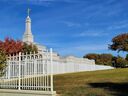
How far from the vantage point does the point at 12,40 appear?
4900 cm

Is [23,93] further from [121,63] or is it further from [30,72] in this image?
[121,63]

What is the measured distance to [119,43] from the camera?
8300cm

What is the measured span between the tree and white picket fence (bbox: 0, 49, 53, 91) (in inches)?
2625

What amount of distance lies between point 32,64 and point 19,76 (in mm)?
1081

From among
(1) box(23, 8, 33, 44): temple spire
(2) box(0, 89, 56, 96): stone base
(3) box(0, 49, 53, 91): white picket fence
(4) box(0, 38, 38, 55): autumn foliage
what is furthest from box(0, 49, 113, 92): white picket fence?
(1) box(23, 8, 33, 44): temple spire

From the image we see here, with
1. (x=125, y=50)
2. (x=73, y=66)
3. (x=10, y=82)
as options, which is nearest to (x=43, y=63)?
(x=10, y=82)

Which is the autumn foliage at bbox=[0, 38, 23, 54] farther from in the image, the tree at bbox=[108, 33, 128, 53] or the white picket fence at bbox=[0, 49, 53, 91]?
the tree at bbox=[108, 33, 128, 53]

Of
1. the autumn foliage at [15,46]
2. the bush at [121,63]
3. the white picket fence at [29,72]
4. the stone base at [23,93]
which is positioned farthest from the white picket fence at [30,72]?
the bush at [121,63]

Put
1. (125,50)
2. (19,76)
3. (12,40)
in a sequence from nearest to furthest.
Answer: (19,76) → (12,40) → (125,50)

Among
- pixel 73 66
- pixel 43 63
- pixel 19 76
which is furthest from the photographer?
pixel 73 66

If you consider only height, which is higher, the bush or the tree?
the tree

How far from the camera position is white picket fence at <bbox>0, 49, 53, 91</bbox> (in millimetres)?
14648

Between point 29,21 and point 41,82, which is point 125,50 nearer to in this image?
point 29,21

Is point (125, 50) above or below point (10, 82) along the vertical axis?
→ above
